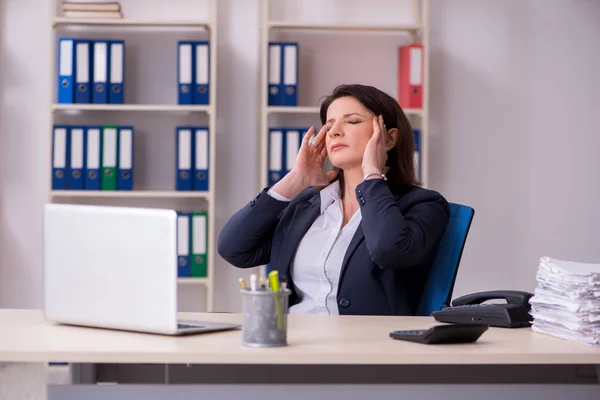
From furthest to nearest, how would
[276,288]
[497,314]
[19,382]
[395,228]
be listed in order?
[19,382] → [395,228] → [497,314] → [276,288]

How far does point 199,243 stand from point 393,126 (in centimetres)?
178

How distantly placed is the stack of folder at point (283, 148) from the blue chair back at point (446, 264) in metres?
1.89

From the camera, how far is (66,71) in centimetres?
406

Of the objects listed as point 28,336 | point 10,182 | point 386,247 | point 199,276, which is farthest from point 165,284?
point 10,182

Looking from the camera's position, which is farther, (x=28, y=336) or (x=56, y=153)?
(x=56, y=153)

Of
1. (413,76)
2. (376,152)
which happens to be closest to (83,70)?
(413,76)

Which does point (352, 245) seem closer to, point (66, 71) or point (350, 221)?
point (350, 221)

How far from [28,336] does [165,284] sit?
11.3 inches

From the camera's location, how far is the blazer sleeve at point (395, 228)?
2111 millimetres

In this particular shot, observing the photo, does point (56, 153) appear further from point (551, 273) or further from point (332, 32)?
point (551, 273)

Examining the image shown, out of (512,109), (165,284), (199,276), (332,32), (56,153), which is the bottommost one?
(199,276)

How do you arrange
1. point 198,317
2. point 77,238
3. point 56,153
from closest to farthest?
point 77,238 → point 198,317 → point 56,153

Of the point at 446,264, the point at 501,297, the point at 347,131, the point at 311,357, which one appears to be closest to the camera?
the point at 311,357

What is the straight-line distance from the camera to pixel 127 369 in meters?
1.55
